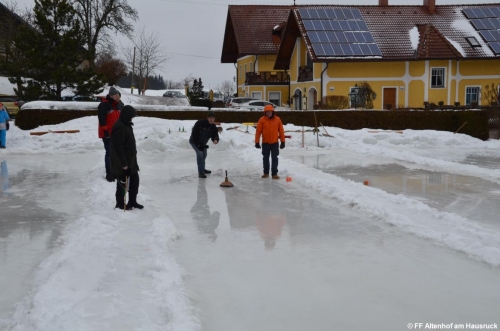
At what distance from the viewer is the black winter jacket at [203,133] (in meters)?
13.3

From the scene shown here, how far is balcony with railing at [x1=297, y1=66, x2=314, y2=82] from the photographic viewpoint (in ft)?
131

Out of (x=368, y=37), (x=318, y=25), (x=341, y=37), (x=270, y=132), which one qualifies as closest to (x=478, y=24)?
(x=368, y=37)

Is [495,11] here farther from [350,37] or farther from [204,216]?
[204,216]

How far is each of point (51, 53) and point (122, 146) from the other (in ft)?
78.3

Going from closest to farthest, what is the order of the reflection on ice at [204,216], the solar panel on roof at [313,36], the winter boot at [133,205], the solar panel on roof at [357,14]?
the reflection on ice at [204,216]
the winter boot at [133,205]
the solar panel on roof at [313,36]
the solar panel on roof at [357,14]

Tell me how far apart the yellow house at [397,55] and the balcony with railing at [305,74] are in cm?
7

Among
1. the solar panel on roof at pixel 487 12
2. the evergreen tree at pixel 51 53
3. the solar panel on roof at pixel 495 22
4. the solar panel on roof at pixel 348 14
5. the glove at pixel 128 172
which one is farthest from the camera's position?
the solar panel on roof at pixel 487 12

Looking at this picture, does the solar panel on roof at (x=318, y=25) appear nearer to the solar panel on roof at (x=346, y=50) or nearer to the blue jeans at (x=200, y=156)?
the solar panel on roof at (x=346, y=50)

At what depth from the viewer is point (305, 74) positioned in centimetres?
4066

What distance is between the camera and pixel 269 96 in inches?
1832

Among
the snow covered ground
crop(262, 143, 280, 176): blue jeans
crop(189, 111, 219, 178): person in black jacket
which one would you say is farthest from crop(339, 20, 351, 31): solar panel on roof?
crop(189, 111, 219, 178): person in black jacket

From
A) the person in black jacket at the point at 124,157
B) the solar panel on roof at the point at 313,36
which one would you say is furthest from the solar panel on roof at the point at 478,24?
the person in black jacket at the point at 124,157

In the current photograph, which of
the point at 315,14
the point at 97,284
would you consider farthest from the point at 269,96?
the point at 97,284

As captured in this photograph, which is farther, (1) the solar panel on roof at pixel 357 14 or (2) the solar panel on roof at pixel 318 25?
(1) the solar panel on roof at pixel 357 14
